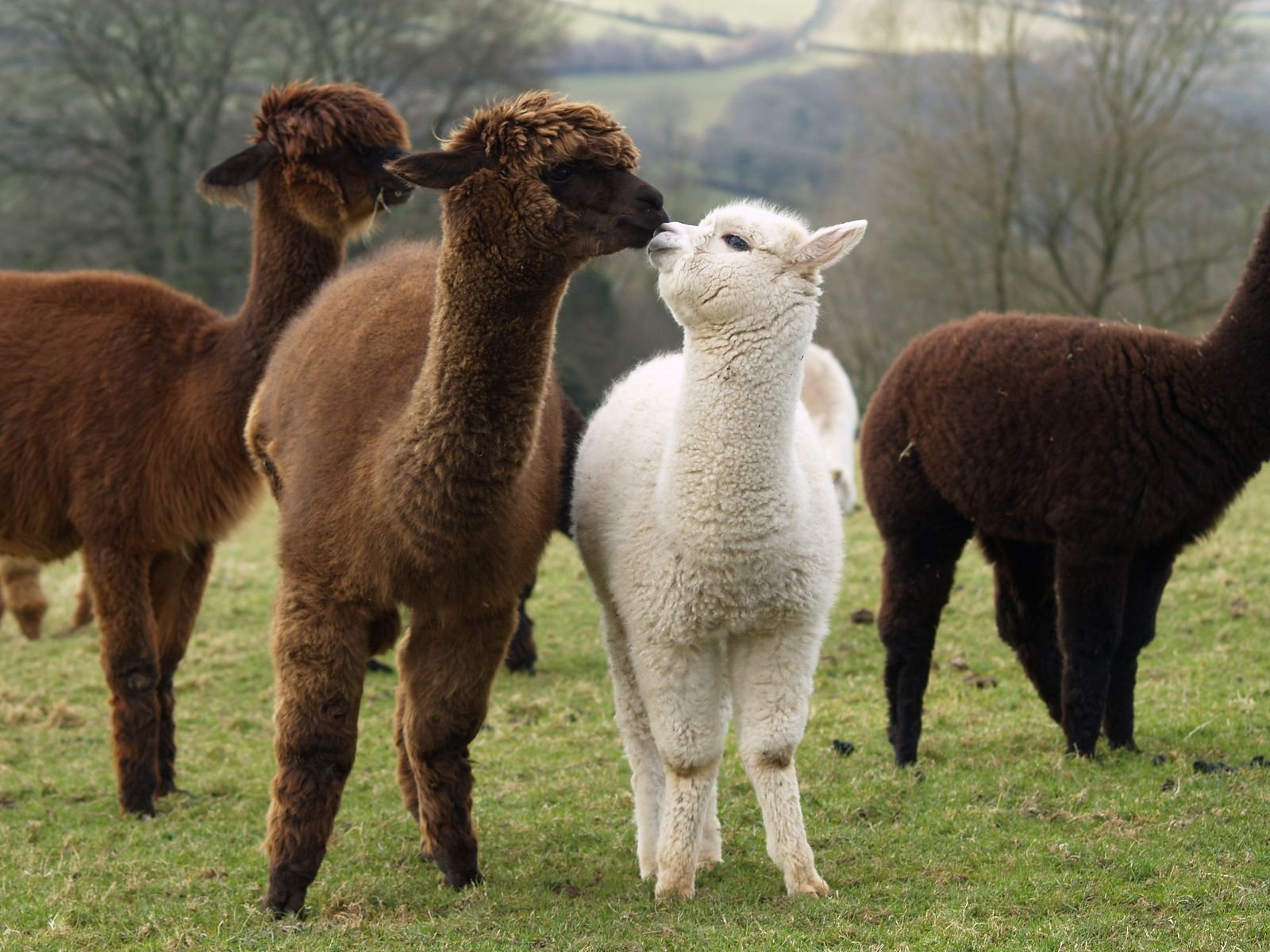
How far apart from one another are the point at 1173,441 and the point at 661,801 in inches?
106

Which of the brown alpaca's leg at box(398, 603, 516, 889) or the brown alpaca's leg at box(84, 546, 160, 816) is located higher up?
the brown alpaca's leg at box(398, 603, 516, 889)

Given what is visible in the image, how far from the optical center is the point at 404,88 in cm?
2605

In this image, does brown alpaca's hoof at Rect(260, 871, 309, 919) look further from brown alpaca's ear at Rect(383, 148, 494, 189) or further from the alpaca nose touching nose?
the alpaca nose touching nose

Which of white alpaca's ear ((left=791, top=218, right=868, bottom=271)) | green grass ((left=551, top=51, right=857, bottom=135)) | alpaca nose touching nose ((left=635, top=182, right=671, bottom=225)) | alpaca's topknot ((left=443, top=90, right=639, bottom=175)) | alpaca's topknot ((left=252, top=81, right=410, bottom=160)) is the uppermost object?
alpaca's topknot ((left=443, top=90, right=639, bottom=175))

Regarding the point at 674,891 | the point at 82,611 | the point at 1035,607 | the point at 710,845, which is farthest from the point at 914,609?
the point at 82,611

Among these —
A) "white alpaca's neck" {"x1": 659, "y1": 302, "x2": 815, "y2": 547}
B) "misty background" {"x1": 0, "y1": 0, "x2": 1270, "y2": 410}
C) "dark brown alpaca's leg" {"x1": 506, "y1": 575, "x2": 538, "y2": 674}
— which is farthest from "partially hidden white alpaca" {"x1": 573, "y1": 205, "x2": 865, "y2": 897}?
"misty background" {"x1": 0, "y1": 0, "x2": 1270, "y2": 410}

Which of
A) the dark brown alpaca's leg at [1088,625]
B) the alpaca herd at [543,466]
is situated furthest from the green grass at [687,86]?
the dark brown alpaca's leg at [1088,625]

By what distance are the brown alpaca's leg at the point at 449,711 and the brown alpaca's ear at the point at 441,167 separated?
149cm

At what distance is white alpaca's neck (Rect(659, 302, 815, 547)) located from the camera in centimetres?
433

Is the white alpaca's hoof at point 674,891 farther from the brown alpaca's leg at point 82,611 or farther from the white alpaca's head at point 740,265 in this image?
the brown alpaca's leg at point 82,611

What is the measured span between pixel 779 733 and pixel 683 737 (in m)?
0.32

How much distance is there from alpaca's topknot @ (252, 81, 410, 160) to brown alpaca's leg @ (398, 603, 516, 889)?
232cm

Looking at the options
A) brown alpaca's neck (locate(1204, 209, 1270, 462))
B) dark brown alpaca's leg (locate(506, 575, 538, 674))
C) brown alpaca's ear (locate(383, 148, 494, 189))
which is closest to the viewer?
brown alpaca's ear (locate(383, 148, 494, 189))

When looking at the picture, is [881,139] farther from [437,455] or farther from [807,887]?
[437,455]
